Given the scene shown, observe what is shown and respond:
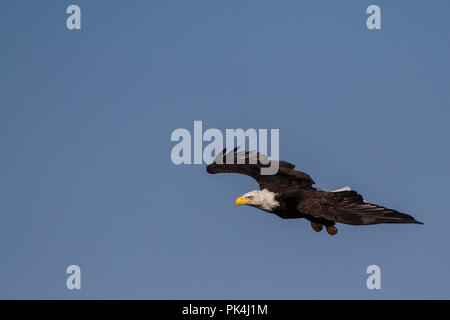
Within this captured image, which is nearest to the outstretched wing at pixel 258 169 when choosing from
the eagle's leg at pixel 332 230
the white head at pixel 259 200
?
the white head at pixel 259 200

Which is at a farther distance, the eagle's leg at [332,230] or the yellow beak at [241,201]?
the eagle's leg at [332,230]

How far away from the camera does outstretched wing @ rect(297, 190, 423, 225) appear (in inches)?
700

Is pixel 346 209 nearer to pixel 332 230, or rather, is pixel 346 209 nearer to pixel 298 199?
pixel 298 199

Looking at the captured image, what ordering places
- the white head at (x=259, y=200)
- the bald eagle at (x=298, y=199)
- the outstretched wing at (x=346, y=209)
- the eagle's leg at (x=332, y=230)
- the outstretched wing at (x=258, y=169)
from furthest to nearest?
the outstretched wing at (x=258, y=169) → the eagle's leg at (x=332, y=230) → the white head at (x=259, y=200) → the bald eagle at (x=298, y=199) → the outstretched wing at (x=346, y=209)

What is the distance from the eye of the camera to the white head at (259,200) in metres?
21.4

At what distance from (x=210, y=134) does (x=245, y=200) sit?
9.45 feet

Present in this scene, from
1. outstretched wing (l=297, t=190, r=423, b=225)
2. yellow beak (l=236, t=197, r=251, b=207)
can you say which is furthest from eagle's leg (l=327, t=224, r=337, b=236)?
yellow beak (l=236, t=197, r=251, b=207)

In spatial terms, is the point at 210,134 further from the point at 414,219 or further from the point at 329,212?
the point at 414,219

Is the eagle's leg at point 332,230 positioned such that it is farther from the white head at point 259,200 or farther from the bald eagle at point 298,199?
the white head at point 259,200

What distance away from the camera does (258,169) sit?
76.4ft

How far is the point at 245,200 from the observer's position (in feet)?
70.7

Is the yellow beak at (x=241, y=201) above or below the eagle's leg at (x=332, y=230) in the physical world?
above

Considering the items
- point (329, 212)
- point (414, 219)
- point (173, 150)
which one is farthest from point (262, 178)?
point (414, 219)

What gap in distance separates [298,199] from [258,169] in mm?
2863
